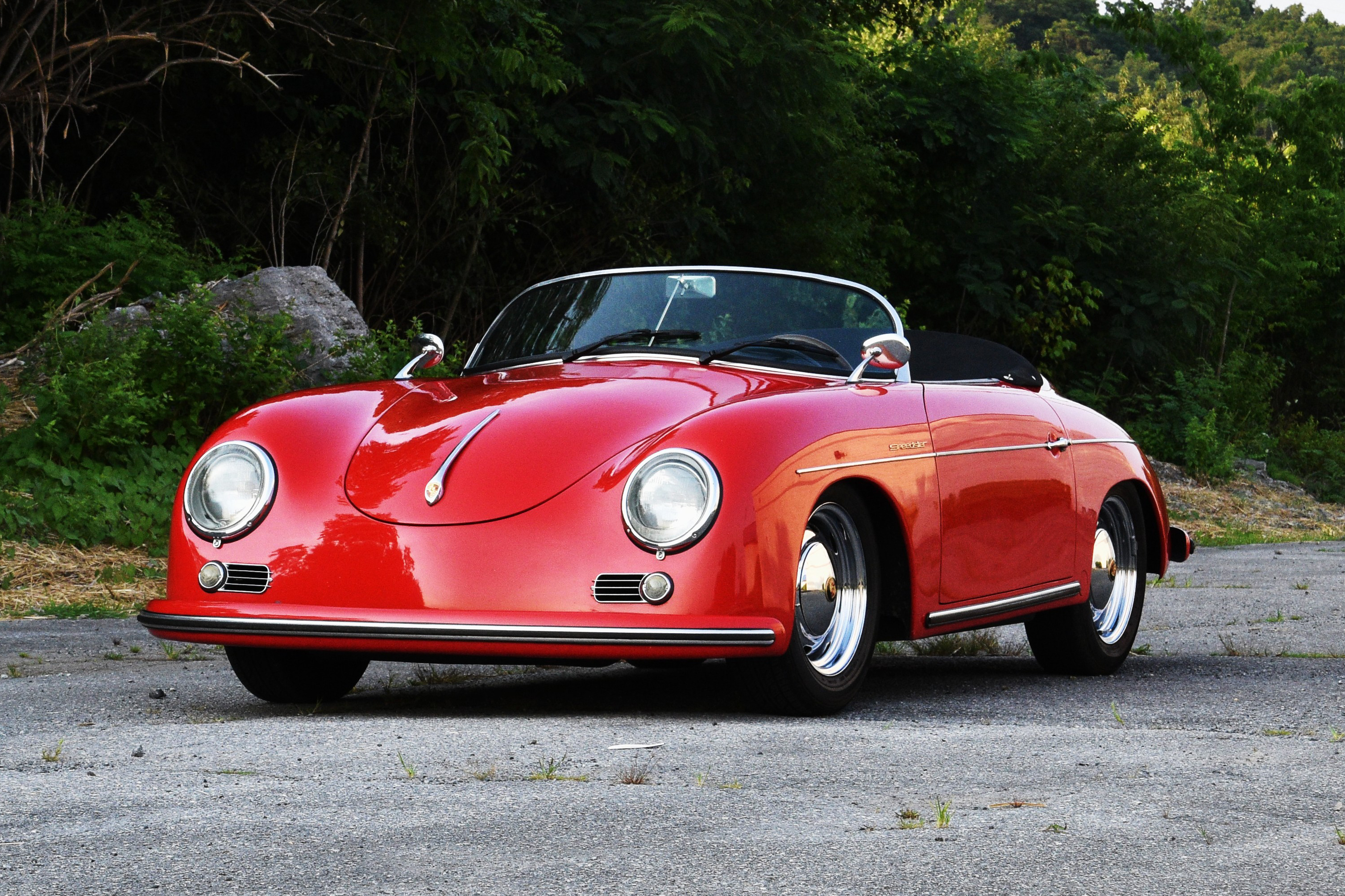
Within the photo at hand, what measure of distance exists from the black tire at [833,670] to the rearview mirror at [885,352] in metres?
0.61

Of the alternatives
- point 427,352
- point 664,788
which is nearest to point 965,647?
point 427,352

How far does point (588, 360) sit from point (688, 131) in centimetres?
967

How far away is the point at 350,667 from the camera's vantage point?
5336mm

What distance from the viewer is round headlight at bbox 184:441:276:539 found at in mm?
Result: 4719

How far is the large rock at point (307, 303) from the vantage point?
11.6 m

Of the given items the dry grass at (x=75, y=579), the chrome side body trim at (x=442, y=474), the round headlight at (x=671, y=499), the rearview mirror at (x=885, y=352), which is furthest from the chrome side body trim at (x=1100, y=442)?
the dry grass at (x=75, y=579)

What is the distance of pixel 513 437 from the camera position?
462cm

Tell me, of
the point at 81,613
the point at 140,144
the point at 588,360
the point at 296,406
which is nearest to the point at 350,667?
the point at 296,406

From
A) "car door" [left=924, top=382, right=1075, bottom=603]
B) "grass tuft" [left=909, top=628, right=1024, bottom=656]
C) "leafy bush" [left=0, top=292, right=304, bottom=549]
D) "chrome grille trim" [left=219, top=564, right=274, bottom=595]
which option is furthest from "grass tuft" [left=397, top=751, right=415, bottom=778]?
"leafy bush" [left=0, top=292, right=304, bottom=549]

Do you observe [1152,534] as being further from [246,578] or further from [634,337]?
[246,578]

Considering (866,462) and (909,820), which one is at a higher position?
(866,462)

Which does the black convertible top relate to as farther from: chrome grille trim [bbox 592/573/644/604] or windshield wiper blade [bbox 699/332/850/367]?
chrome grille trim [bbox 592/573/644/604]

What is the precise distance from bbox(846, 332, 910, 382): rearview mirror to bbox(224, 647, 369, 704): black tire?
6.15ft

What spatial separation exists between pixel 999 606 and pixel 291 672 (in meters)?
2.31
